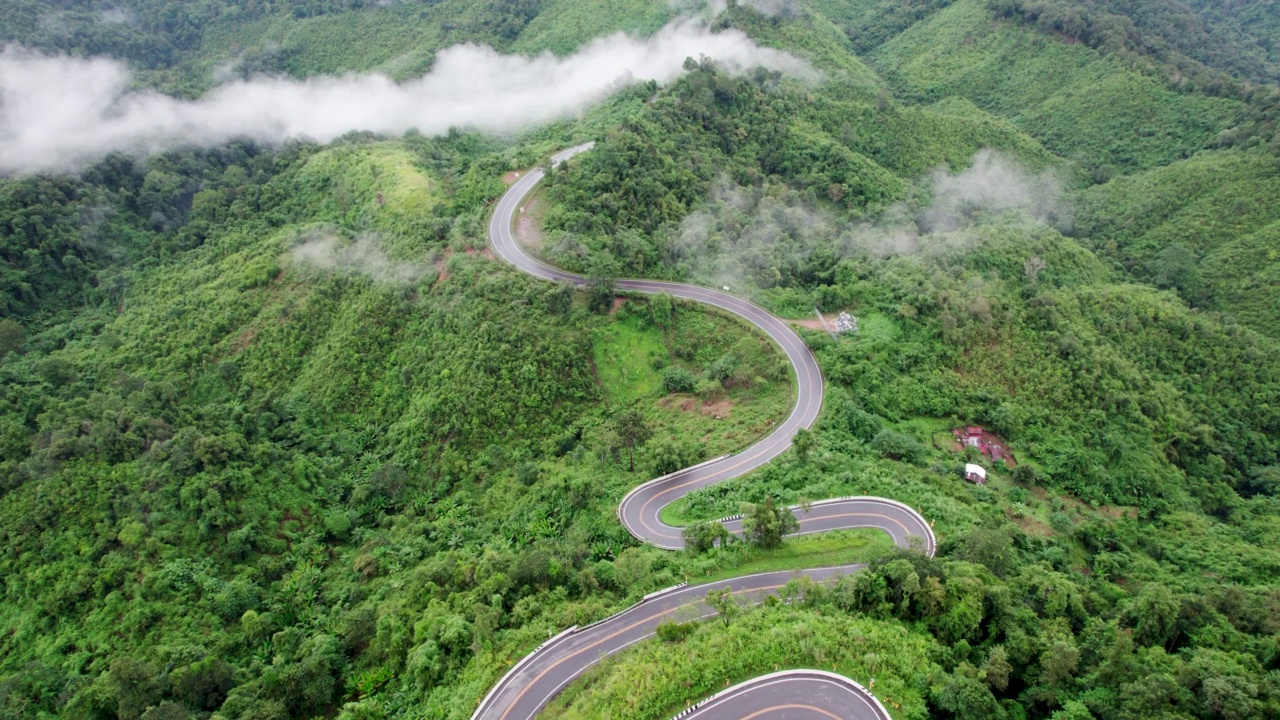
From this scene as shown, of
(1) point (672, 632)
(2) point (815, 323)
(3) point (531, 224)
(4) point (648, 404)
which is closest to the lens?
(1) point (672, 632)

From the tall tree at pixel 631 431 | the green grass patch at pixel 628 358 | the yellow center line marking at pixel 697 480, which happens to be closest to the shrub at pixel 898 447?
the yellow center line marking at pixel 697 480

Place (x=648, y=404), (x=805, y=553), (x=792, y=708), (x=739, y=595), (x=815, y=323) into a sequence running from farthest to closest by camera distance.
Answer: (x=815, y=323) → (x=648, y=404) → (x=805, y=553) → (x=739, y=595) → (x=792, y=708)

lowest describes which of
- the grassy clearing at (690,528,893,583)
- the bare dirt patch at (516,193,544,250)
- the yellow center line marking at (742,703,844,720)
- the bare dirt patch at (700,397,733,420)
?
the grassy clearing at (690,528,893,583)

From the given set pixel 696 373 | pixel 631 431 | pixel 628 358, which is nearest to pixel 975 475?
pixel 696 373

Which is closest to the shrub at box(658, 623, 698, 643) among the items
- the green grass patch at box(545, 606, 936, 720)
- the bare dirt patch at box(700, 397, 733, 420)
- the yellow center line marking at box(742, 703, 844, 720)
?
the green grass patch at box(545, 606, 936, 720)

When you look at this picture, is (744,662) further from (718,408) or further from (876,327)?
(876,327)

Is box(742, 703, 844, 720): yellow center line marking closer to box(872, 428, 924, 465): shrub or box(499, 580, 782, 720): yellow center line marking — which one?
box(499, 580, 782, 720): yellow center line marking

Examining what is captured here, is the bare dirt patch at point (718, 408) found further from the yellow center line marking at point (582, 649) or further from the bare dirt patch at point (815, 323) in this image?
the yellow center line marking at point (582, 649)
